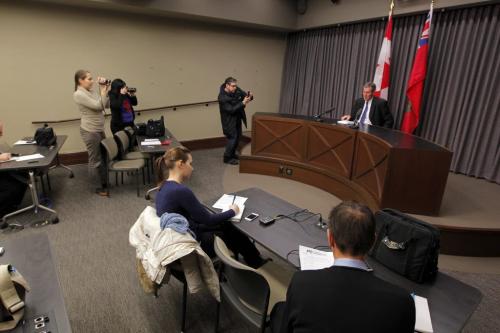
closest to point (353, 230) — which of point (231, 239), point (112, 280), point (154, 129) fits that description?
point (231, 239)

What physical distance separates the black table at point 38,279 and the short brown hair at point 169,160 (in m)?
0.82

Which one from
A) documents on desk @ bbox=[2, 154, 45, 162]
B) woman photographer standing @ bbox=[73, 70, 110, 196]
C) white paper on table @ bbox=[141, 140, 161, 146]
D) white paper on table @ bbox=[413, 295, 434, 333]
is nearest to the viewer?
white paper on table @ bbox=[413, 295, 434, 333]

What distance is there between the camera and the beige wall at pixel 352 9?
4369mm

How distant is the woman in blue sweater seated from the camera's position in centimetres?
194

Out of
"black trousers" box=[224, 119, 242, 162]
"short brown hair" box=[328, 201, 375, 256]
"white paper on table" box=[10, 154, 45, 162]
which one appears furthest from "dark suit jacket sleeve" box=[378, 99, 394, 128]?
"white paper on table" box=[10, 154, 45, 162]

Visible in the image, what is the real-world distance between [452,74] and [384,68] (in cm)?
100

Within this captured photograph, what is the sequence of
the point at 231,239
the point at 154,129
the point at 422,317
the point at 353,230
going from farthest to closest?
the point at 154,129 → the point at 231,239 → the point at 422,317 → the point at 353,230

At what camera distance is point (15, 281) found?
1176mm

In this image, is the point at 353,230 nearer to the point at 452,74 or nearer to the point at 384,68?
the point at 452,74

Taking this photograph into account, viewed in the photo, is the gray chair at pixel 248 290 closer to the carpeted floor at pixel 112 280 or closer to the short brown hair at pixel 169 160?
the carpeted floor at pixel 112 280

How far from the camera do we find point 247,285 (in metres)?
1.55

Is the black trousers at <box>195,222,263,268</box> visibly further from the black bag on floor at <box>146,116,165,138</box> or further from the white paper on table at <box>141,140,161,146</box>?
the black bag on floor at <box>146,116,165,138</box>

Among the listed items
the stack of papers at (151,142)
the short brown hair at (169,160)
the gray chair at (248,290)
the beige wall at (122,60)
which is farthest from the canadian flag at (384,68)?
the gray chair at (248,290)

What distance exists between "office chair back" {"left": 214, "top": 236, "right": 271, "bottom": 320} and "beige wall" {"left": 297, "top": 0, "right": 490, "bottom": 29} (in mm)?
4642
